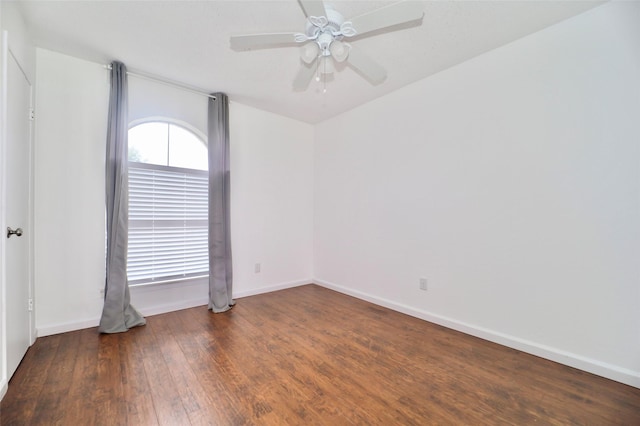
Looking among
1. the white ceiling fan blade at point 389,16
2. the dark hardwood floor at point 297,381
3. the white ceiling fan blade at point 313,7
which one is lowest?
the dark hardwood floor at point 297,381

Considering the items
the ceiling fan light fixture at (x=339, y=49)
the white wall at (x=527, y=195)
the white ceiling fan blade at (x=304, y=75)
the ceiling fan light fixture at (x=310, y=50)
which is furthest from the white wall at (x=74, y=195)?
the white wall at (x=527, y=195)

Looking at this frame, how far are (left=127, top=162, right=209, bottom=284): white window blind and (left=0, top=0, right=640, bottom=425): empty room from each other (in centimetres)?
3

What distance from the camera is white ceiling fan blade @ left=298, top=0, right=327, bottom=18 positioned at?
154 centimetres


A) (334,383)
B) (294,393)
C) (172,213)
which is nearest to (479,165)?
(334,383)

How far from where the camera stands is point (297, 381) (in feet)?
6.29

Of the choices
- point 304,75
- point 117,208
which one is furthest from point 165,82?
point 304,75

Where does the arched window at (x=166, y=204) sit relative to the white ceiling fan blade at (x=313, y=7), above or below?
below

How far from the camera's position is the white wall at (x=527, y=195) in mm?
1927

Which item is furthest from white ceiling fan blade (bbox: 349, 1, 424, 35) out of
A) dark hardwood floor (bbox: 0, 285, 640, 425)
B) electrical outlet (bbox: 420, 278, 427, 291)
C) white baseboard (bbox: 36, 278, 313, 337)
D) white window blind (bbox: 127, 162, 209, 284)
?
white baseboard (bbox: 36, 278, 313, 337)

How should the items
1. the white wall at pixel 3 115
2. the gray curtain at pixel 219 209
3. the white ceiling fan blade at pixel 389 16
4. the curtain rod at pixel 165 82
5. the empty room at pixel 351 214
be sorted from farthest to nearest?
the gray curtain at pixel 219 209
the curtain rod at pixel 165 82
the empty room at pixel 351 214
the white wall at pixel 3 115
the white ceiling fan blade at pixel 389 16

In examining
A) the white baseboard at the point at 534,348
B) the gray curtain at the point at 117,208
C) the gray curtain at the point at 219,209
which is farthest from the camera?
the gray curtain at the point at 219,209

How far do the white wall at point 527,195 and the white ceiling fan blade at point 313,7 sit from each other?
1.83 meters

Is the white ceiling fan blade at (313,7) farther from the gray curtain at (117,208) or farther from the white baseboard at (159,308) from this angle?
the white baseboard at (159,308)

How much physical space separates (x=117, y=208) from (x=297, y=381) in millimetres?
2381
